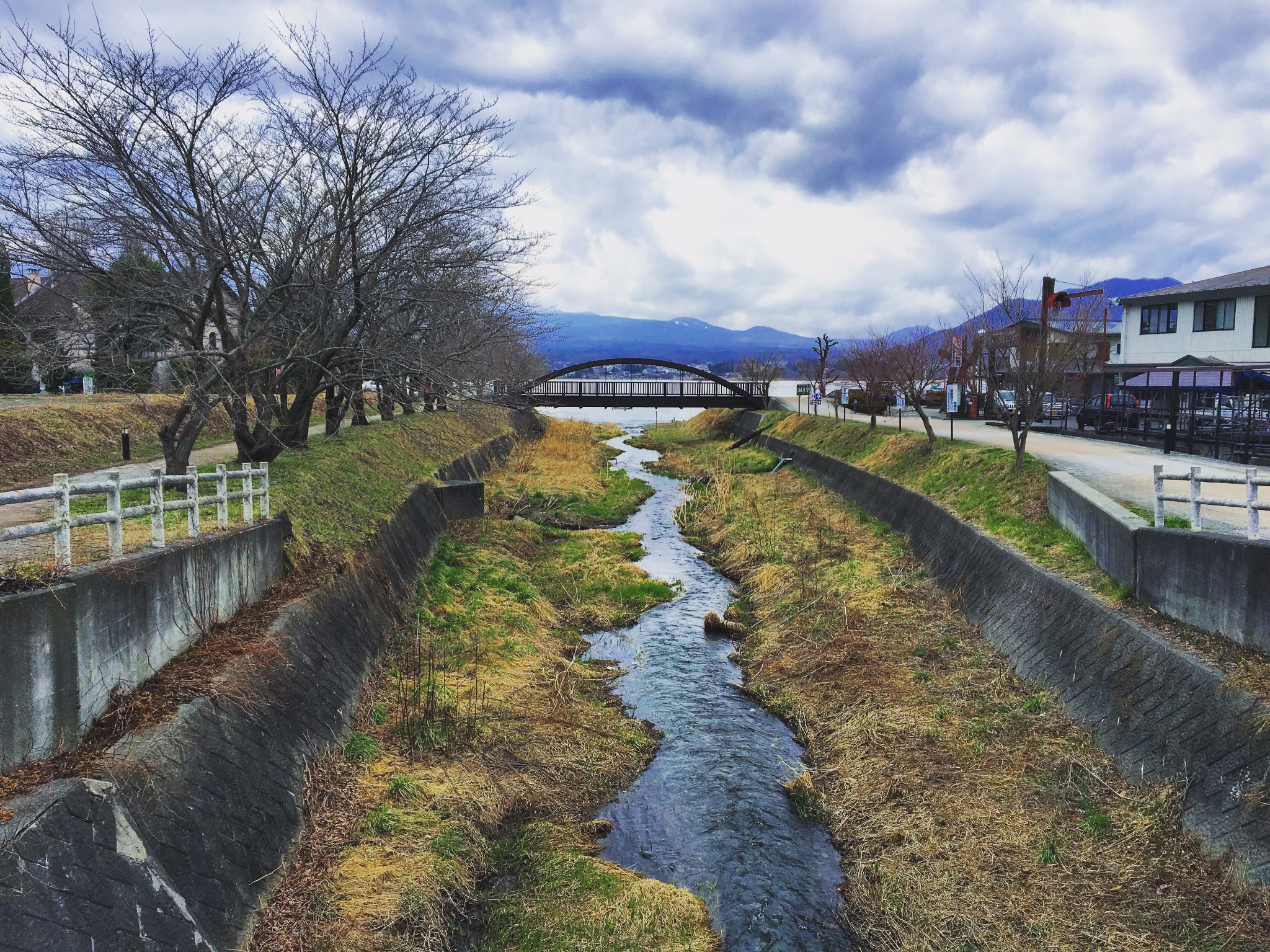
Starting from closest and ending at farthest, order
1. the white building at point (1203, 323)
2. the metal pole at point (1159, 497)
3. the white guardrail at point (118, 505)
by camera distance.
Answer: the white guardrail at point (118, 505)
the metal pole at point (1159, 497)
the white building at point (1203, 323)

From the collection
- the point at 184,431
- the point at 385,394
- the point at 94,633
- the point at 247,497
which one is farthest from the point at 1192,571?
the point at 385,394

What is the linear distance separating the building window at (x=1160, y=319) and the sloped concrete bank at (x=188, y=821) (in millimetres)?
37579

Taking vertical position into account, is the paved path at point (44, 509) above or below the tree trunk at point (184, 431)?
below

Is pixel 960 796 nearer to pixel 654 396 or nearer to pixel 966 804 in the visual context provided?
pixel 966 804

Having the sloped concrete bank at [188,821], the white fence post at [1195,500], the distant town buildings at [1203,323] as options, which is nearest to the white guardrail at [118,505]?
the sloped concrete bank at [188,821]

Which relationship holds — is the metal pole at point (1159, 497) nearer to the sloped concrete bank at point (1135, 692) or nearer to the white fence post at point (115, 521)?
the sloped concrete bank at point (1135, 692)

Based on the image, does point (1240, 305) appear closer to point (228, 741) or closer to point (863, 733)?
point (863, 733)

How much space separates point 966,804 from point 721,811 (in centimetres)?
260

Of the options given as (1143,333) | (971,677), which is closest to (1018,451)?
(971,677)

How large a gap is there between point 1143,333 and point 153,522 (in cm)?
4040

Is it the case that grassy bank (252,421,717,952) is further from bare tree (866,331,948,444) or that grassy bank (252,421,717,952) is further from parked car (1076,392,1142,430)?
parked car (1076,392,1142,430)

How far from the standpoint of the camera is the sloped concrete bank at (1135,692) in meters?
6.92

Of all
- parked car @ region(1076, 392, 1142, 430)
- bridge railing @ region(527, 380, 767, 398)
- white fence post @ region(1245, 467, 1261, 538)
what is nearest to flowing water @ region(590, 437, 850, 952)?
white fence post @ region(1245, 467, 1261, 538)

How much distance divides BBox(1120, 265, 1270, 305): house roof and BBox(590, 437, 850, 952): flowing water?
29214 millimetres
